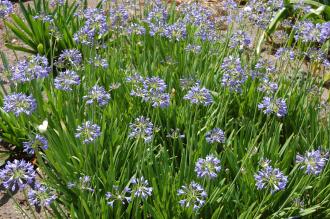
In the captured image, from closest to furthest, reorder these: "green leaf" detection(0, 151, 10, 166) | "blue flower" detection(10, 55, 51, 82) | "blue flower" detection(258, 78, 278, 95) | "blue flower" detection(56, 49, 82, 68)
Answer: "blue flower" detection(10, 55, 51, 82), "blue flower" detection(258, 78, 278, 95), "blue flower" detection(56, 49, 82, 68), "green leaf" detection(0, 151, 10, 166)

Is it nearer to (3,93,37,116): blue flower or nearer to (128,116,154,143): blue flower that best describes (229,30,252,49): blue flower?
(128,116,154,143): blue flower

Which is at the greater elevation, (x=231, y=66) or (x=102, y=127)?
(x=231, y=66)

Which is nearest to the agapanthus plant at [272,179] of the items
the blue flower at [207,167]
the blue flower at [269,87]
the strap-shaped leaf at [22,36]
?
the blue flower at [207,167]

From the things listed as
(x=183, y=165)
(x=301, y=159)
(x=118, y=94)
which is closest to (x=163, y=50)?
(x=118, y=94)

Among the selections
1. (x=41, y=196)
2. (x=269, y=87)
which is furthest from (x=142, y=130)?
(x=269, y=87)

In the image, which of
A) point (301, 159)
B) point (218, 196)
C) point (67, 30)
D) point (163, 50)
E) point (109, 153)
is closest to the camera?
point (301, 159)

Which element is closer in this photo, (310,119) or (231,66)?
(231,66)

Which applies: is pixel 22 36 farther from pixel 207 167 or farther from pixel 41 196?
pixel 207 167

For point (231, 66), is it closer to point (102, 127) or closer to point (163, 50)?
point (102, 127)

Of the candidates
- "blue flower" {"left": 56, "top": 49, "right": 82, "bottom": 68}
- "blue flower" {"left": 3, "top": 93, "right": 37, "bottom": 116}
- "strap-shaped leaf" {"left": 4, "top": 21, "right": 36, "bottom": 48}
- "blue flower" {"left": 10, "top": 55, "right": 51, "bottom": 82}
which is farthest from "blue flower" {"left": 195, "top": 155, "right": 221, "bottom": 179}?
"strap-shaped leaf" {"left": 4, "top": 21, "right": 36, "bottom": 48}

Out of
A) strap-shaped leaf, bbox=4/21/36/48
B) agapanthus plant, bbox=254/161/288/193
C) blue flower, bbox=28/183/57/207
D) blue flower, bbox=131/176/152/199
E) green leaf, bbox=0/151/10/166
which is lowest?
green leaf, bbox=0/151/10/166

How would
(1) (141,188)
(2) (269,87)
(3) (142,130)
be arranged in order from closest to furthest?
(1) (141,188) → (3) (142,130) → (2) (269,87)
